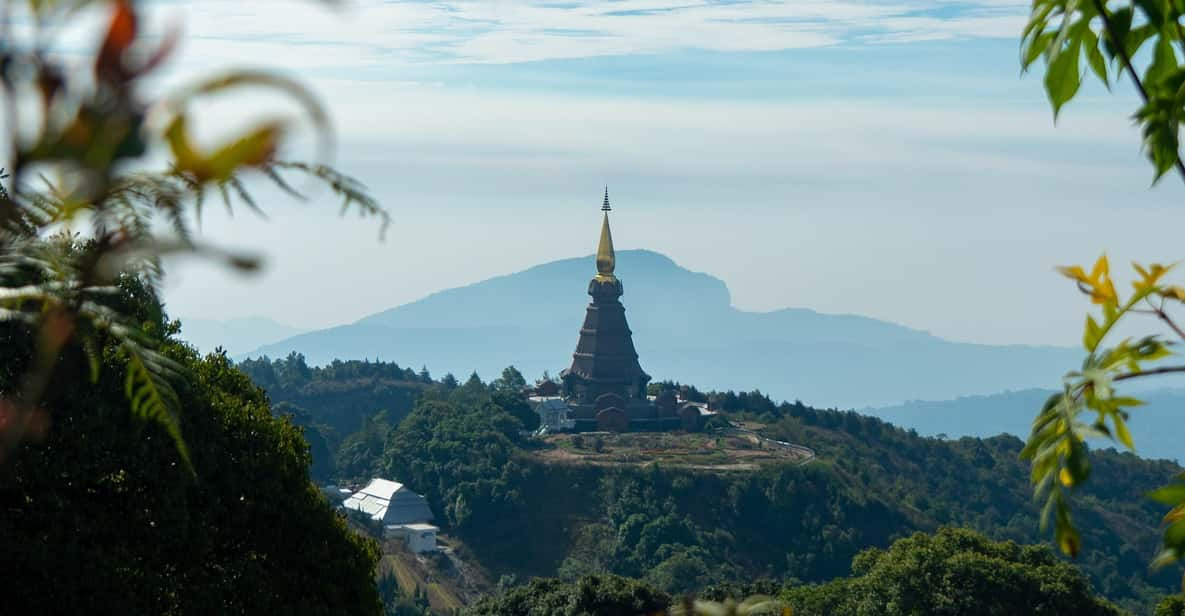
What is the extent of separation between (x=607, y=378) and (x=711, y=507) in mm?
11277

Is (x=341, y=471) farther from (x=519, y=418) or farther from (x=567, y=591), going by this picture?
(x=567, y=591)

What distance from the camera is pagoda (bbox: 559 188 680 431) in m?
61.9

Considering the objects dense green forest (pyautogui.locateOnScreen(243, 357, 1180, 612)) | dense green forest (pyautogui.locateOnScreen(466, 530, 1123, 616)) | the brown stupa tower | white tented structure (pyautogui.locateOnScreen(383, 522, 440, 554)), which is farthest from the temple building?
dense green forest (pyautogui.locateOnScreen(466, 530, 1123, 616))

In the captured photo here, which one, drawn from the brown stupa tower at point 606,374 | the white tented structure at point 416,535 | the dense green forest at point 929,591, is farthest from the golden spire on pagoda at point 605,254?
the dense green forest at point 929,591

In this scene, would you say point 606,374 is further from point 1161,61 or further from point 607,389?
point 1161,61

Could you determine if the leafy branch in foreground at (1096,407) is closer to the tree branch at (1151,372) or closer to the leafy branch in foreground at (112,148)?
the tree branch at (1151,372)

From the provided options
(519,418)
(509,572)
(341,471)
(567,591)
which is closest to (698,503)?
(509,572)

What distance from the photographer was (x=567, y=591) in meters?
24.2

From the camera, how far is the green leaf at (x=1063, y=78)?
2.57 meters

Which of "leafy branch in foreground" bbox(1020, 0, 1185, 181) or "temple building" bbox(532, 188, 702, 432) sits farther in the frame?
"temple building" bbox(532, 188, 702, 432)

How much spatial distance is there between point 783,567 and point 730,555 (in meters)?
2.01

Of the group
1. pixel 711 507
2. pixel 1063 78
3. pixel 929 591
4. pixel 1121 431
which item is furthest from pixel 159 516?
pixel 711 507

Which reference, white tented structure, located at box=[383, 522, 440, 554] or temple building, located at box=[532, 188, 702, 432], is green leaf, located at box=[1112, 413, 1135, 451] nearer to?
white tented structure, located at box=[383, 522, 440, 554]

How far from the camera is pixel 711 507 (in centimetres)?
5356
